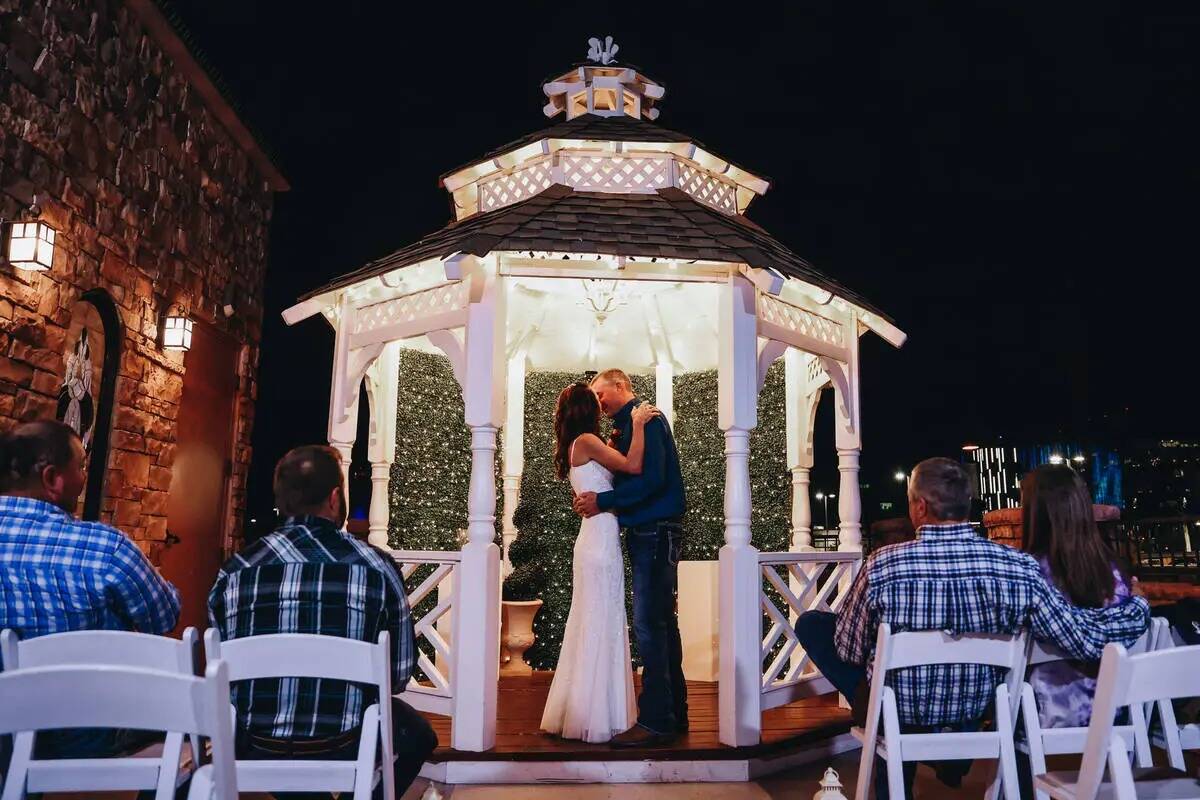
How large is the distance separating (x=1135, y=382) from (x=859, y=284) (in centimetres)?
759

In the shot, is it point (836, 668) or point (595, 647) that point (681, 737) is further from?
point (836, 668)

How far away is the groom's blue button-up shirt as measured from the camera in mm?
4730

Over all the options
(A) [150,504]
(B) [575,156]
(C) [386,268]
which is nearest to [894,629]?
(C) [386,268]

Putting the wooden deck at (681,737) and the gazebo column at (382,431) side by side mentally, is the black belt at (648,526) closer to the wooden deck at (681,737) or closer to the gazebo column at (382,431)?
the wooden deck at (681,737)

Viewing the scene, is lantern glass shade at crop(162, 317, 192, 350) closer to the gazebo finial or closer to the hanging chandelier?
the hanging chandelier

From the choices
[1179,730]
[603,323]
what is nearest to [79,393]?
[603,323]

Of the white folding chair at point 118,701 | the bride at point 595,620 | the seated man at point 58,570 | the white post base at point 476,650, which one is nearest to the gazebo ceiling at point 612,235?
the bride at point 595,620

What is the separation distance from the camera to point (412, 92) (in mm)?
13234

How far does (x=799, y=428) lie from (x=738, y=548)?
7.75ft

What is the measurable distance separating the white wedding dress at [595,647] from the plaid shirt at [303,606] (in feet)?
6.64

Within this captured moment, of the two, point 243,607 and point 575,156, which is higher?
point 575,156

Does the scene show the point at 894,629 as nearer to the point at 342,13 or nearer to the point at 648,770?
the point at 648,770

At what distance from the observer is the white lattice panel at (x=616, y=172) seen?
20.4 feet

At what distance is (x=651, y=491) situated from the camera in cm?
472
